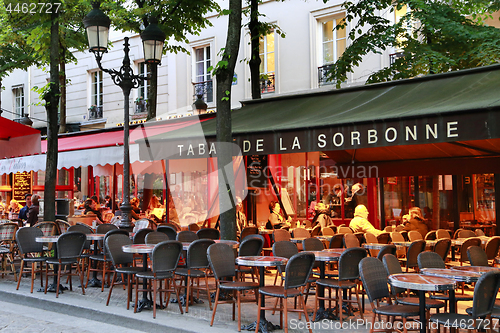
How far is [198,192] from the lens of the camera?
14703mm

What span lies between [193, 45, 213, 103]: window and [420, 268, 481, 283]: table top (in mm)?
13421

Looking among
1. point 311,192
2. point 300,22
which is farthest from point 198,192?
point 300,22

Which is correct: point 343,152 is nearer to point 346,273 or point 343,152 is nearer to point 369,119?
point 369,119

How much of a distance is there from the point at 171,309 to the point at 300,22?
479 inches

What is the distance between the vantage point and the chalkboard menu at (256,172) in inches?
485

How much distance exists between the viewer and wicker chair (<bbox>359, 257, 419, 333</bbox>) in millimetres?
4996

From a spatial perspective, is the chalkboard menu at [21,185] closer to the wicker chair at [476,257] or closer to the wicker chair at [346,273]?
the wicker chair at [346,273]

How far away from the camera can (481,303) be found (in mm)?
4500

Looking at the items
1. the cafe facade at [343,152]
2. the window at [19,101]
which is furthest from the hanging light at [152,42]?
the window at [19,101]

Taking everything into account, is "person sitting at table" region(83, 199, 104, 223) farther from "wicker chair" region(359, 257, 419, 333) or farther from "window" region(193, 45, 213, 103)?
"wicker chair" region(359, 257, 419, 333)

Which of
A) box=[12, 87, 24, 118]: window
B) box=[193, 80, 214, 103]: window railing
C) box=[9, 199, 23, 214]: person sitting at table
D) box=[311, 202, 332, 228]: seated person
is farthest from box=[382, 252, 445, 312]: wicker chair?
box=[12, 87, 24, 118]: window

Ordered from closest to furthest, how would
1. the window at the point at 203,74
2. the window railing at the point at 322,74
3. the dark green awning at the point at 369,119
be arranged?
the dark green awning at the point at 369,119 → the window railing at the point at 322,74 → the window at the point at 203,74

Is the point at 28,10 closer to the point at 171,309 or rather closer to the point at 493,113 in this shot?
the point at 171,309

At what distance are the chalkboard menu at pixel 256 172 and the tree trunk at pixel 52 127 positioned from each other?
4.65 metres
